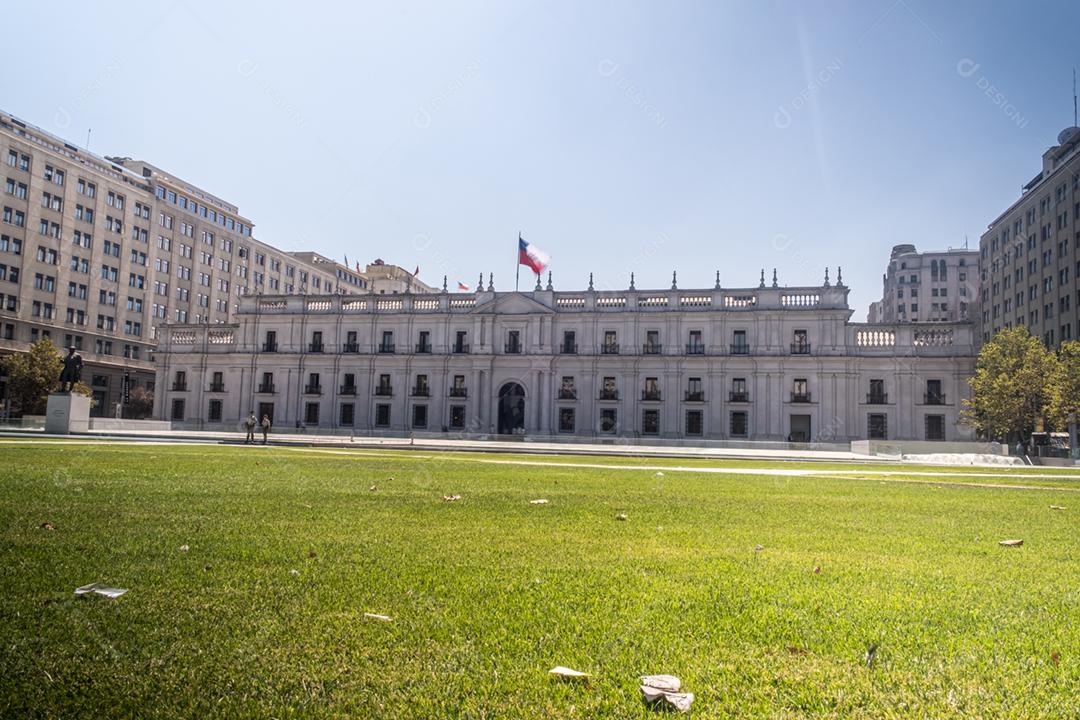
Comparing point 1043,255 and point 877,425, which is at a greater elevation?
point 1043,255

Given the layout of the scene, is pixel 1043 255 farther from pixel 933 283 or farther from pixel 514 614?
pixel 514 614

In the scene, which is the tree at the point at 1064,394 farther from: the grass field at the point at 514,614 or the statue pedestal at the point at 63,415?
the statue pedestal at the point at 63,415

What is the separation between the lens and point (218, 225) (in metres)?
86.6

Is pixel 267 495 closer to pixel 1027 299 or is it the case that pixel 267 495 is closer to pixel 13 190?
pixel 13 190

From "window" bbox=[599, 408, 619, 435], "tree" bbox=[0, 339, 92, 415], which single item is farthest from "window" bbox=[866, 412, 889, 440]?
"tree" bbox=[0, 339, 92, 415]

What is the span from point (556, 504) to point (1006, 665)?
6.63 m

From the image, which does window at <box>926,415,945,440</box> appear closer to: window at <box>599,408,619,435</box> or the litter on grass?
window at <box>599,408,619,435</box>

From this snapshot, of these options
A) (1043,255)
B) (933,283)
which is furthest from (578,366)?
(933,283)

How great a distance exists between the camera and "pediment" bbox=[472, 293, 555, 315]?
196 feet

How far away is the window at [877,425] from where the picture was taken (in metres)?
53.0

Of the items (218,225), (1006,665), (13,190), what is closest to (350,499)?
(1006,665)

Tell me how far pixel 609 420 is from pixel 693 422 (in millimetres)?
6550

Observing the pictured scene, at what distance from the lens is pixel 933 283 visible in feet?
371

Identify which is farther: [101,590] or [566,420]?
[566,420]
